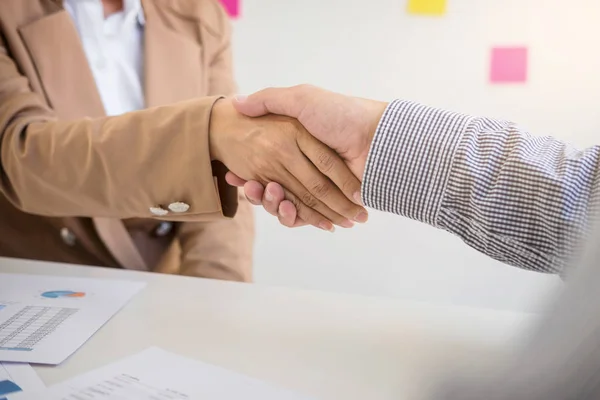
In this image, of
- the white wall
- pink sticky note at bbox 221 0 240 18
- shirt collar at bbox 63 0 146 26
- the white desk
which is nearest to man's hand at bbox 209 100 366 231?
the white desk

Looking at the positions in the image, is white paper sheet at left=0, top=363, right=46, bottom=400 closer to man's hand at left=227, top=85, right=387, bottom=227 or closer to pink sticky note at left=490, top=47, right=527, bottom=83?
man's hand at left=227, top=85, right=387, bottom=227

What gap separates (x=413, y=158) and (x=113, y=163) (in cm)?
39

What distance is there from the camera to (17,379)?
0.48 m

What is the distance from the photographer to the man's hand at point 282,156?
2.35 feet

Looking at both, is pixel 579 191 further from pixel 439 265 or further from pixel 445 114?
Result: pixel 439 265

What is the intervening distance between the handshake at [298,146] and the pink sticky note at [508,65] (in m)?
0.91

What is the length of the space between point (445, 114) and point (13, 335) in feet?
1.65

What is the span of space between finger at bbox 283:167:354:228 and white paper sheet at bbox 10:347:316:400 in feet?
0.99

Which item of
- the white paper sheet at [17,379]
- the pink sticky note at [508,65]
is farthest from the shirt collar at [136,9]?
the pink sticky note at [508,65]

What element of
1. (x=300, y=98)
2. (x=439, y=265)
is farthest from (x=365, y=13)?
(x=300, y=98)

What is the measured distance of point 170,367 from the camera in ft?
1.69

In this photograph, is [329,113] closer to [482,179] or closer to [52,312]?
[482,179]

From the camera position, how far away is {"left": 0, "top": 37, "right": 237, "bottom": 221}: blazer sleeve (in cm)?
72

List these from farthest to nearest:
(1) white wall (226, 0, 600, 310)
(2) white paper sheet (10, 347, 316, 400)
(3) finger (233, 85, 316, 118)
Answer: (1) white wall (226, 0, 600, 310)
(3) finger (233, 85, 316, 118)
(2) white paper sheet (10, 347, 316, 400)
